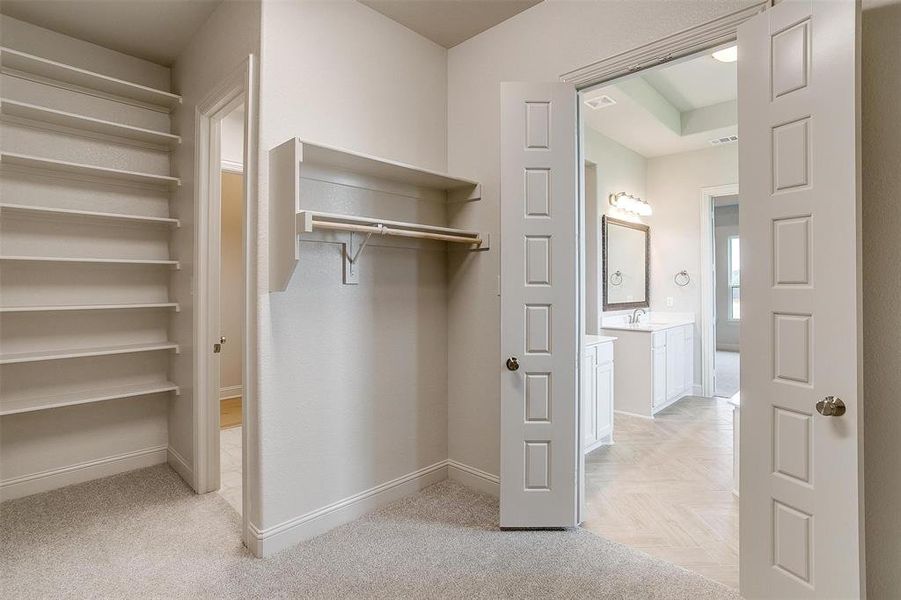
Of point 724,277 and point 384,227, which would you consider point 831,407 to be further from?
point 724,277

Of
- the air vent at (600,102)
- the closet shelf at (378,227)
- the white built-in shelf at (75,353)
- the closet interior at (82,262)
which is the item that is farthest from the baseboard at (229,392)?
the air vent at (600,102)

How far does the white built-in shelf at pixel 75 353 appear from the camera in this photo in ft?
8.09

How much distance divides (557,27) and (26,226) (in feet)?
10.5

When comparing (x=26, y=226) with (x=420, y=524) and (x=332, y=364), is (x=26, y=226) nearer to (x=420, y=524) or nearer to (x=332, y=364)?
(x=332, y=364)

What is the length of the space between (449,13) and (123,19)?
6.15 ft

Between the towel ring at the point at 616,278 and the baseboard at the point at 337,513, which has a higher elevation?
the towel ring at the point at 616,278

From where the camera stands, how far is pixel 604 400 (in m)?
3.52

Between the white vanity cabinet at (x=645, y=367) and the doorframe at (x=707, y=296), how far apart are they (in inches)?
26.8

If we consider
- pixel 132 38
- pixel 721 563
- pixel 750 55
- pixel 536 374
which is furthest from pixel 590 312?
pixel 132 38

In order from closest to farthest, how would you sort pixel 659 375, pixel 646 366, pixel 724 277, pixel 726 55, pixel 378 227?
pixel 378 227 → pixel 726 55 → pixel 646 366 → pixel 659 375 → pixel 724 277

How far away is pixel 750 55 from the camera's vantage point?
1.70 meters

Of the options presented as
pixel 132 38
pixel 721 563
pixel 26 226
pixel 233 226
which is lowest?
pixel 721 563

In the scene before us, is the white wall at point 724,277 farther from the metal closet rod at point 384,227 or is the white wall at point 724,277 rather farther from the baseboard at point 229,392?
the baseboard at point 229,392

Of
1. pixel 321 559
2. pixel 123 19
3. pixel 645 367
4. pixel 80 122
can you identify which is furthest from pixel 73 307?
pixel 645 367
